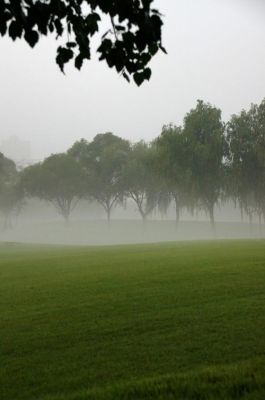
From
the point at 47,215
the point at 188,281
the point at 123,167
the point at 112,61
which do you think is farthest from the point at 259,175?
the point at 47,215

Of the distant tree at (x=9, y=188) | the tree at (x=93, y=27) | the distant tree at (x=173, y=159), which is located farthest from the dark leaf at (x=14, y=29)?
the distant tree at (x=9, y=188)

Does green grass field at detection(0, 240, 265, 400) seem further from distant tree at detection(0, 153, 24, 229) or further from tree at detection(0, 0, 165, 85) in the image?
distant tree at detection(0, 153, 24, 229)

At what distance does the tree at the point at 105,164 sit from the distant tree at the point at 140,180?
134cm

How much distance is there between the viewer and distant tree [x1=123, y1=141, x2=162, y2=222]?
A: 70.4 metres

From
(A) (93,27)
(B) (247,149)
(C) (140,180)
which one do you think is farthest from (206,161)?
(A) (93,27)

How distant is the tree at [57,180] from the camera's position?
74938mm

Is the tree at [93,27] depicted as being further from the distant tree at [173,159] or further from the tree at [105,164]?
the tree at [105,164]

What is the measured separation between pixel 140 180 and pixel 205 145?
20094mm

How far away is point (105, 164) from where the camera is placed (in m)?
72.6

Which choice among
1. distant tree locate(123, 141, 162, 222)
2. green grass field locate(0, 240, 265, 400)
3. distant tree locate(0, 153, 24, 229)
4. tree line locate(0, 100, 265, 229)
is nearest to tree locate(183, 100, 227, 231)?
tree line locate(0, 100, 265, 229)

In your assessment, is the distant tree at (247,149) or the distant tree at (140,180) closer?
the distant tree at (247,149)

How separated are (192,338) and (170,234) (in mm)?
83402

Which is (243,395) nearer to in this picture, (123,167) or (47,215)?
(123,167)

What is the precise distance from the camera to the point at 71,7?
548 cm
